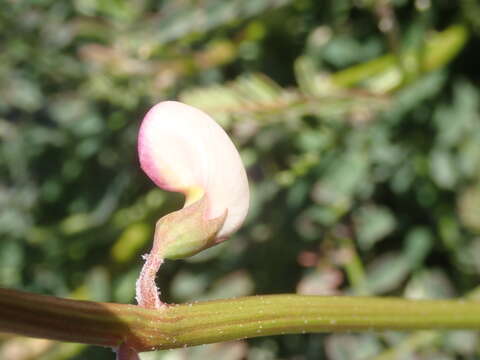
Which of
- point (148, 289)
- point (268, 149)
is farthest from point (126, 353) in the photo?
point (268, 149)

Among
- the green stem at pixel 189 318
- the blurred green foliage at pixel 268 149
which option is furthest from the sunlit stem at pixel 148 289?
the blurred green foliage at pixel 268 149

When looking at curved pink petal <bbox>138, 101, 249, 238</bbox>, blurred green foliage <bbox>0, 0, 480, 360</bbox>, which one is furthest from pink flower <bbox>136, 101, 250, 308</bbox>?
blurred green foliage <bbox>0, 0, 480, 360</bbox>

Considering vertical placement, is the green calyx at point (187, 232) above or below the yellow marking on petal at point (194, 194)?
below

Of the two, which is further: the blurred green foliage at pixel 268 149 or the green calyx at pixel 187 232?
the blurred green foliage at pixel 268 149

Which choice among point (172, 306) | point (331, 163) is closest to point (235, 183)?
point (172, 306)

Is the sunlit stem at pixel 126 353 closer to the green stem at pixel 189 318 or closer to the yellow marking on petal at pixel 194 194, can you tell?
the green stem at pixel 189 318

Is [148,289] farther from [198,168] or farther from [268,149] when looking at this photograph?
[268,149]

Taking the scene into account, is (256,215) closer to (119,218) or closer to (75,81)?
(119,218)
